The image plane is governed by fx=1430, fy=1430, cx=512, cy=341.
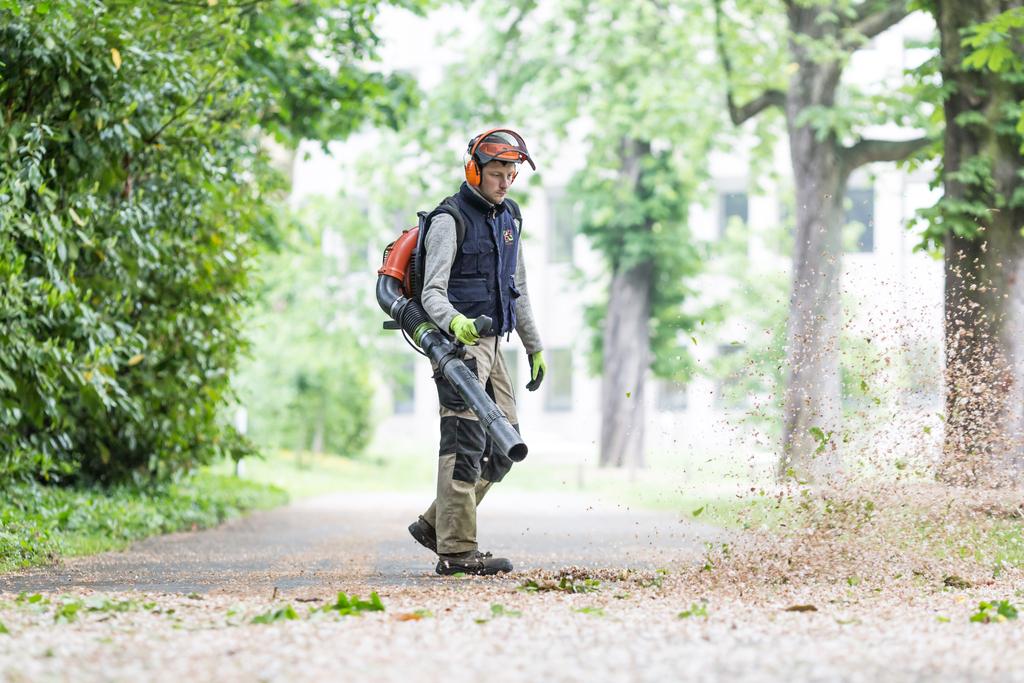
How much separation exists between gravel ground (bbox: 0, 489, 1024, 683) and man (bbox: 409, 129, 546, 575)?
0.32 meters

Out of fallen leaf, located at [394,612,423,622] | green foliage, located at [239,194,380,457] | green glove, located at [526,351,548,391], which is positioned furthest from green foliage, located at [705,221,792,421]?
fallen leaf, located at [394,612,423,622]

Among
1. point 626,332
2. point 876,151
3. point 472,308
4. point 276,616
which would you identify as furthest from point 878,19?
point 276,616

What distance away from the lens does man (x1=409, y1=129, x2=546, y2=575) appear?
7.69m

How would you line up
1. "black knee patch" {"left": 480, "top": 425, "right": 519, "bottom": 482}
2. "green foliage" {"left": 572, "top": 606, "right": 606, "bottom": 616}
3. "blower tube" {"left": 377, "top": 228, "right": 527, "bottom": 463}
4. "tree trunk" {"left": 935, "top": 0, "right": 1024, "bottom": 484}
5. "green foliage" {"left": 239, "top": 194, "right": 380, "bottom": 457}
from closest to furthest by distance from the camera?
"green foliage" {"left": 572, "top": 606, "right": 606, "bottom": 616} < "blower tube" {"left": 377, "top": 228, "right": 527, "bottom": 463} < "black knee patch" {"left": 480, "top": 425, "right": 519, "bottom": 482} < "tree trunk" {"left": 935, "top": 0, "right": 1024, "bottom": 484} < "green foliage" {"left": 239, "top": 194, "right": 380, "bottom": 457}

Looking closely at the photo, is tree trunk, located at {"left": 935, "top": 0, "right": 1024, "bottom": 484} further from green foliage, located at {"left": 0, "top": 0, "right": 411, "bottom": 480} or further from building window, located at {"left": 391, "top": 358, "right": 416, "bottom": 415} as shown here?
building window, located at {"left": 391, "top": 358, "right": 416, "bottom": 415}

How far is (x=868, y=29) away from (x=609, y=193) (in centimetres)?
875

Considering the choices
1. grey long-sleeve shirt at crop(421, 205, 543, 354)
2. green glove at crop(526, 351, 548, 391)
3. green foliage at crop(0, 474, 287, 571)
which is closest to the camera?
grey long-sleeve shirt at crop(421, 205, 543, 354)

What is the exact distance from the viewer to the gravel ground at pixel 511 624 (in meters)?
4.48

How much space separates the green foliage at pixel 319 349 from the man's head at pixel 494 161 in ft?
76.4

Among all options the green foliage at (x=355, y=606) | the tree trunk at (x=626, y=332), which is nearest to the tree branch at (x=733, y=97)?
the tree trunk at (x=626, y=332)

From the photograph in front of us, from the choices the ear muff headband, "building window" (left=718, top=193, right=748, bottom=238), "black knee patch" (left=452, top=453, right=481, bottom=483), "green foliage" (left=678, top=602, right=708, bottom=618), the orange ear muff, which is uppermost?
"building window" (left=718, top=193, right=748, bottom=238)

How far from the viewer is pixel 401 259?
7883mm

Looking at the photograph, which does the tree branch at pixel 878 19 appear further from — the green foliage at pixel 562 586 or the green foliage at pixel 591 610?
the green foliage at pixel 591 610

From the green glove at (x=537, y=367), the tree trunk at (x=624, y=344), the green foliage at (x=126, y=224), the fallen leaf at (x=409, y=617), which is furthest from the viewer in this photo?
the tree trunk at (x=624, y=344)
